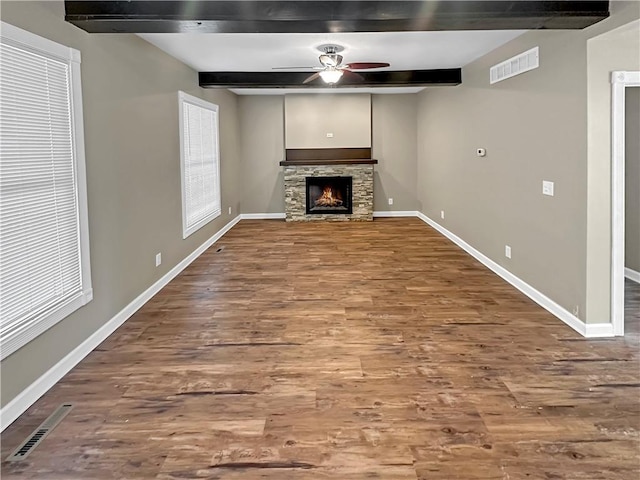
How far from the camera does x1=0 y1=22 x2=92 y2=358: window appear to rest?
2.87 meters

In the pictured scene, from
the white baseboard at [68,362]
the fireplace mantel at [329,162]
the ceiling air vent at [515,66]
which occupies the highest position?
the ceiling air vent at [515,66]

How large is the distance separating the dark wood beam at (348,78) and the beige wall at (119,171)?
862 millimetres

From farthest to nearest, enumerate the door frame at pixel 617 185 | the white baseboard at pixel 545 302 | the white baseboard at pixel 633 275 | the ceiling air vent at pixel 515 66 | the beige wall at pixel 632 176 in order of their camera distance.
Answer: the white baseboard at pixel 633 275, the beige wall at pixel 632 176, the ceiling air vent at pixel 515 66, the white baseboard at pixel 545 302, the door frame at pixel 617 185

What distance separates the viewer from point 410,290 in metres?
5.35

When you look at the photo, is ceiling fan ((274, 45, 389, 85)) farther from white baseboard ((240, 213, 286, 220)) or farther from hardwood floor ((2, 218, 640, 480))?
white baseboard ((240, 213, 286, 220))

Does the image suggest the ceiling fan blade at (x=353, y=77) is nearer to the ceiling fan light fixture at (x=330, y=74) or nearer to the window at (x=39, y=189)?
the ceiling fan light fixture at (x=330, y=74)

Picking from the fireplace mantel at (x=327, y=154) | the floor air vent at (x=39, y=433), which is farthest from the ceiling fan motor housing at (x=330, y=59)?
the fireplace mantel at (x=327, y=154)

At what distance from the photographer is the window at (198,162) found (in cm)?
654

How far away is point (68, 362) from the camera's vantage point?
348 cm

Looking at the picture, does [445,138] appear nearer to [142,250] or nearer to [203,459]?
[142,250]

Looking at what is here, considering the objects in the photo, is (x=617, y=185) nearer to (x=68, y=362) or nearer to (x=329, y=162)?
(x=68, y=362)

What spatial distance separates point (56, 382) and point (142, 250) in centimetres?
185

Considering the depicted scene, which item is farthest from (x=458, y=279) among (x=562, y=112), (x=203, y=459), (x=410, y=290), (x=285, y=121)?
(x=285, y=121)

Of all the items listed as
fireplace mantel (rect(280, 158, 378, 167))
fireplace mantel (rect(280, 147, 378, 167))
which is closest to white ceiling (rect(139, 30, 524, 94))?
fireplace mantel (rect(280, 158, 378, 167))
